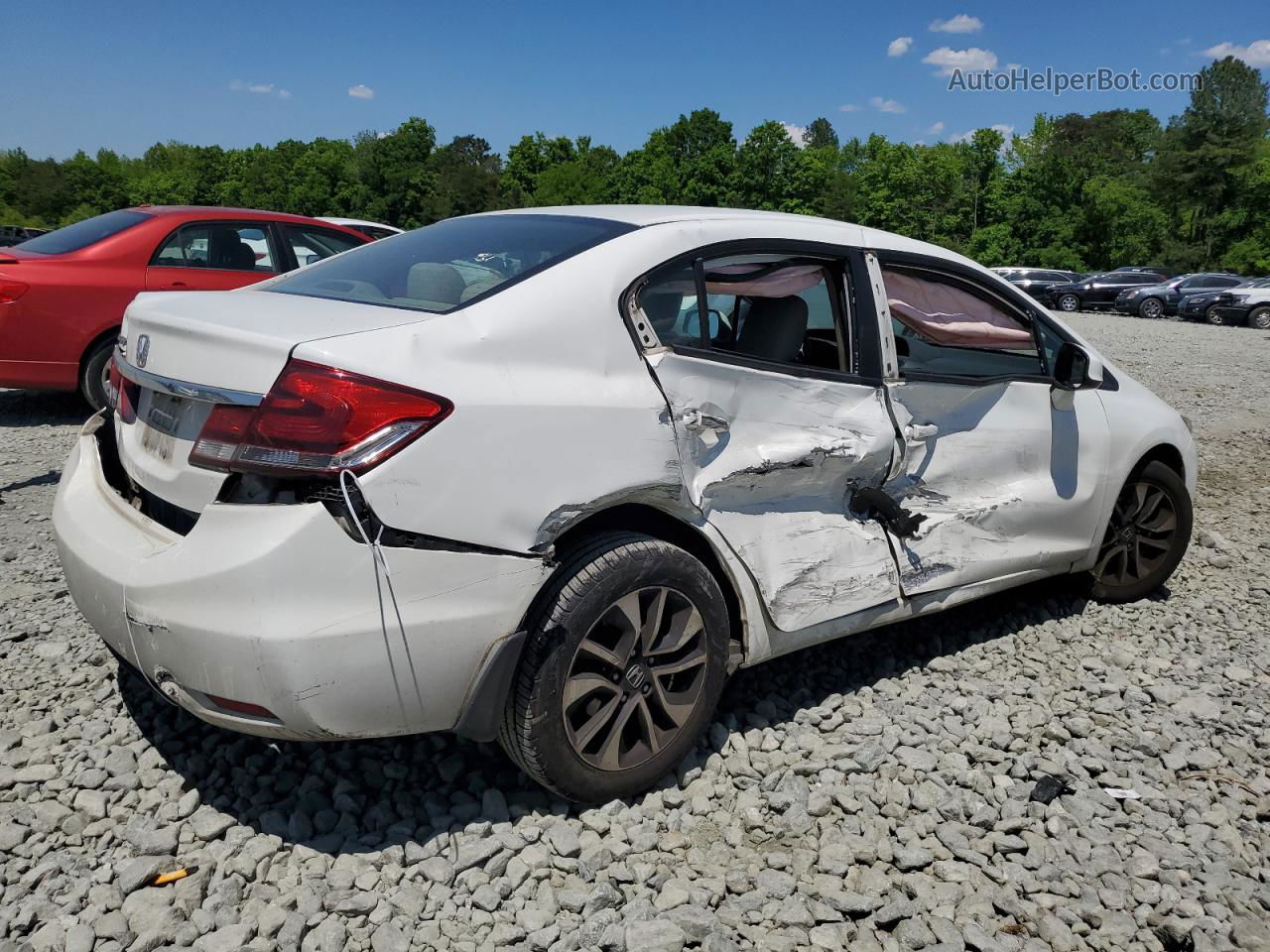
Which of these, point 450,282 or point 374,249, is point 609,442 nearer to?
point 450,282

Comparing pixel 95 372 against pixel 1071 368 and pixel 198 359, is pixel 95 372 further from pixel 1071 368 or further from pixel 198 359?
pixel 1071 368

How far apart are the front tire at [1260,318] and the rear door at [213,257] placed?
2763 centimetres

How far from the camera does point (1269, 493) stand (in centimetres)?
702

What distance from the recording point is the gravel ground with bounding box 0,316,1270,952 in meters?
2.42

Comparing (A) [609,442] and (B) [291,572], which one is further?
(A) [609,442]

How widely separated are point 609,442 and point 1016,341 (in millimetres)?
2129

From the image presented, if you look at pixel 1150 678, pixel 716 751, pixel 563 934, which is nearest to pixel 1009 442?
pixel 1150 678

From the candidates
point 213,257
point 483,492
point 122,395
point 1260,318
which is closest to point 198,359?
point 122,395

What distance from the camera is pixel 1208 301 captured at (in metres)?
28.8

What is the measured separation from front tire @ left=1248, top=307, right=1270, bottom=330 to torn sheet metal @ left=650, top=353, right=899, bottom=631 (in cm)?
2920

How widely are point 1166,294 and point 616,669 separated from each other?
111 feet

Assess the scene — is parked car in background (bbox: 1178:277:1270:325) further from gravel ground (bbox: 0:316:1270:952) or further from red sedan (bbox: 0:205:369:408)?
gravel ground (bbox: 0:316:1270:952)

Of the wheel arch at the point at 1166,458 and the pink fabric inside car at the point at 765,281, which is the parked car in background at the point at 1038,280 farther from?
the pink fabric inside car at the point at 765,281

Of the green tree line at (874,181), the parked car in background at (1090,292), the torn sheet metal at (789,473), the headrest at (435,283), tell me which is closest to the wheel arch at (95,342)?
the headrest at (435,283)
